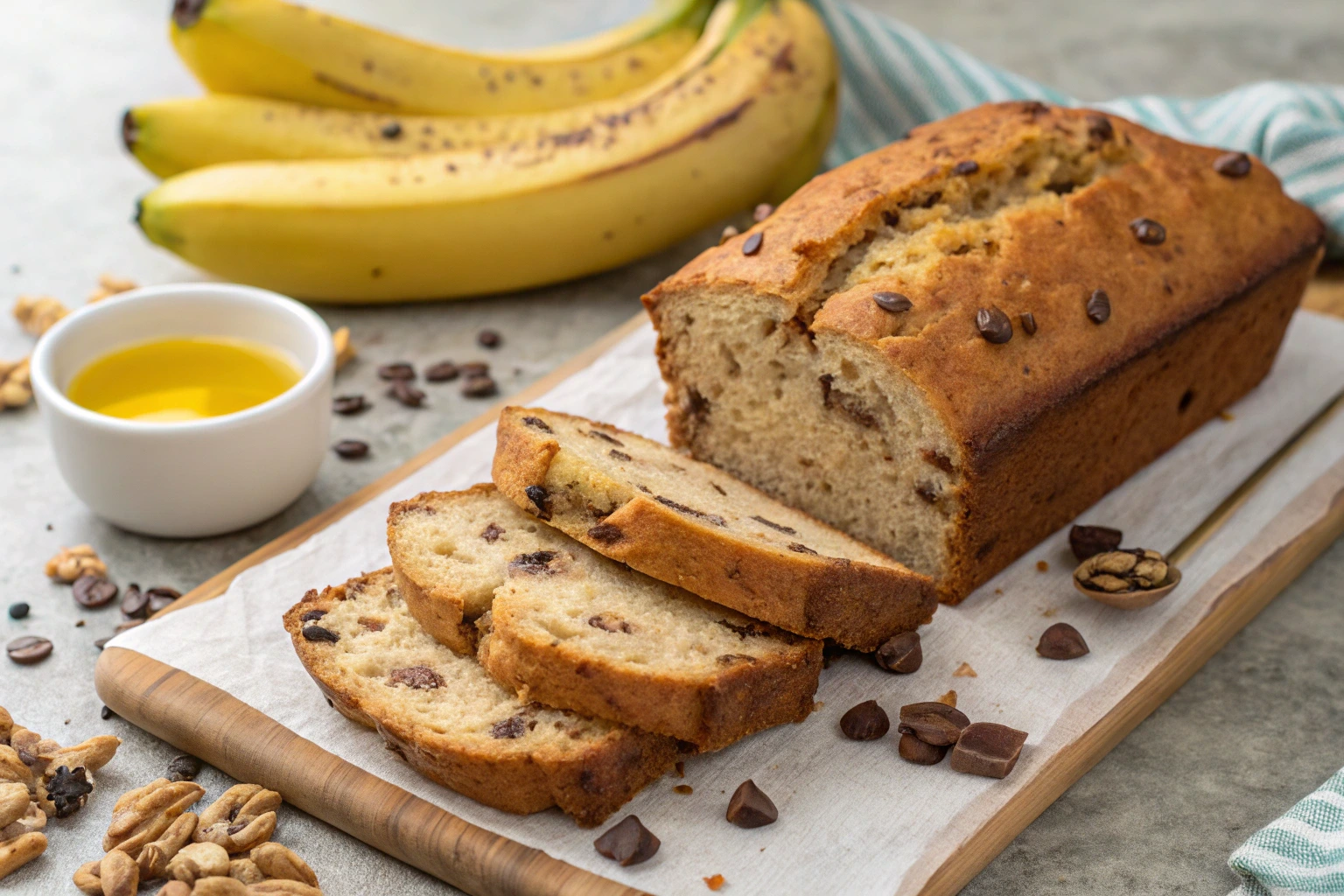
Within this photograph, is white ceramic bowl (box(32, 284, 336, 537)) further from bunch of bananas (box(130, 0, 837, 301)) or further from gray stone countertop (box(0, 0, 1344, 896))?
bunch of bananas (box(130, 0, 837, 301))

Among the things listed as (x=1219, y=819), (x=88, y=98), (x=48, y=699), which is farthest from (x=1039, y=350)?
(x=88, y=98)

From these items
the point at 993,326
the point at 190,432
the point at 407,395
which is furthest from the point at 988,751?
the point at 407,395

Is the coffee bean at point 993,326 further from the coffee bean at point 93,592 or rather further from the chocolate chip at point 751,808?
the coffee bean at point 93,592

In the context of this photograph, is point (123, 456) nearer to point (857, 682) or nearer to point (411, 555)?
point (411, 555)

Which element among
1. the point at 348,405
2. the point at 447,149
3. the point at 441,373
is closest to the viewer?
the point at 348,405

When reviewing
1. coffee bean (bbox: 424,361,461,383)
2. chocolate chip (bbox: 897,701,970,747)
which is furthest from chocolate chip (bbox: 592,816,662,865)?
coffee bean (bbox: 424,361,461,383)

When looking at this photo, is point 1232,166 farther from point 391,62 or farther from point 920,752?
point 391,62

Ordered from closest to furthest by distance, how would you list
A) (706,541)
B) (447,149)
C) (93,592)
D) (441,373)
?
(706,541) < (93,592) < (441,373) < (447,149)
